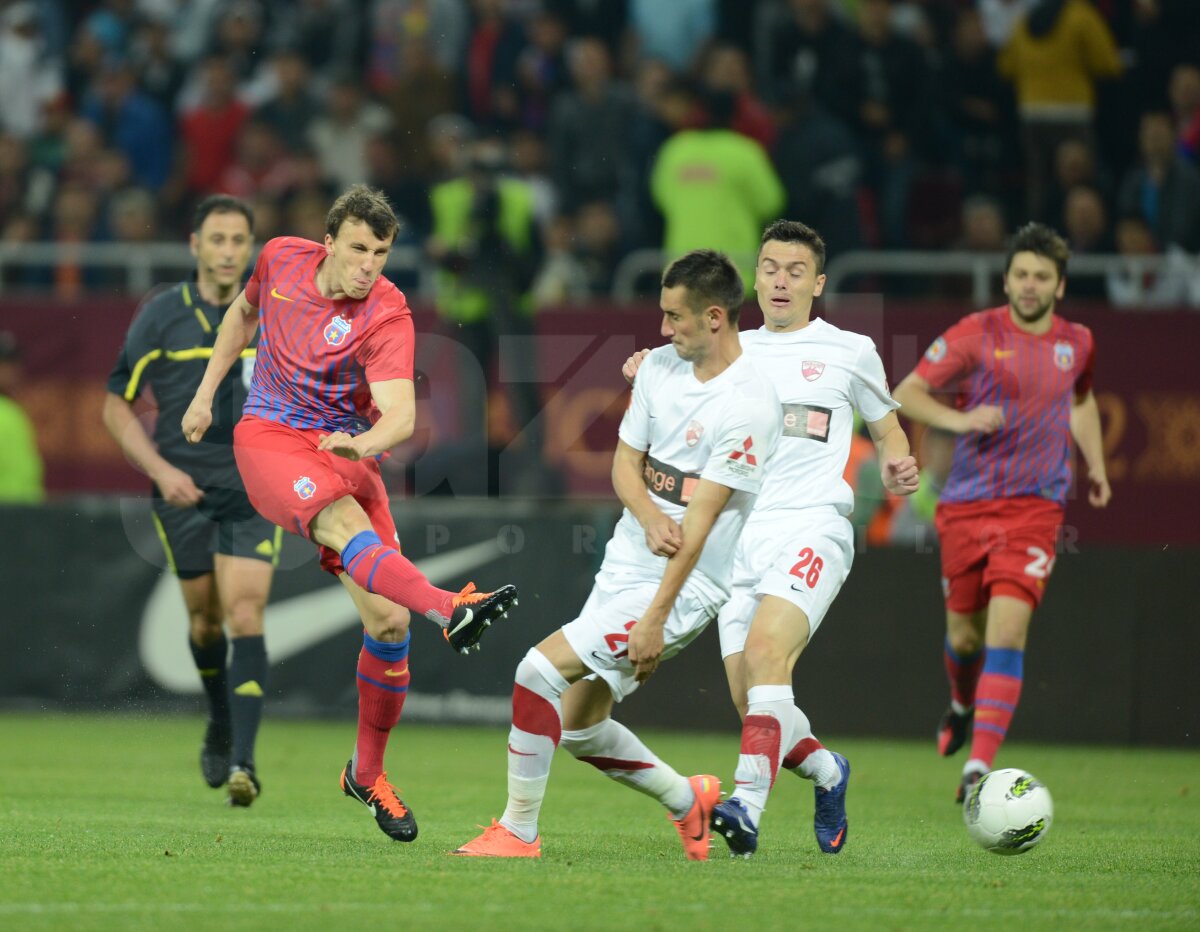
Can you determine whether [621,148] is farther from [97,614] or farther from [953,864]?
[953,864]

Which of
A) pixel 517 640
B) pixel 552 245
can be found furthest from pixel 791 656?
pixel 552 245

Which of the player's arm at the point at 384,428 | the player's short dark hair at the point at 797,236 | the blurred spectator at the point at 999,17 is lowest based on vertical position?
the player's arm at the point at 384,428

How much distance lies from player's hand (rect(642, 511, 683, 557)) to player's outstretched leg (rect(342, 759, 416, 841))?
1476 millimetres

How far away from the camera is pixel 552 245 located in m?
14.8

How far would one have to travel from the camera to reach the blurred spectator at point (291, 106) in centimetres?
1622

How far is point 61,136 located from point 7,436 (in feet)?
13.4

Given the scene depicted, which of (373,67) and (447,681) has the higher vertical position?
(373,67)

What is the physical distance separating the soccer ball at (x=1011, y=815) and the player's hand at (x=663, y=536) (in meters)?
1.61

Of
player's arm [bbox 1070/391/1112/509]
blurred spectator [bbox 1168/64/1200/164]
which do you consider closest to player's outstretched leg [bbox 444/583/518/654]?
player's arm [bbox 1070/391/1112/509]

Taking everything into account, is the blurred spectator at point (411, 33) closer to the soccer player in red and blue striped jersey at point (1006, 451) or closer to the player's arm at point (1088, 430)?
the soccer player in red and blue striped jersey at point (1006, 451)

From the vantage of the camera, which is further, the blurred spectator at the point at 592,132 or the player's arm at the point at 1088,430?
the blurred spectator at the point at 592,132

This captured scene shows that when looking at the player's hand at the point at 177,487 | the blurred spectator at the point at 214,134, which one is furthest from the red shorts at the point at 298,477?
the blurred spectator at the point at 214,134

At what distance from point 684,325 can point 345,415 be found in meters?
1.57

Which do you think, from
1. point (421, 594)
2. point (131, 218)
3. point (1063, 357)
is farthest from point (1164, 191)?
point (421, 594)
